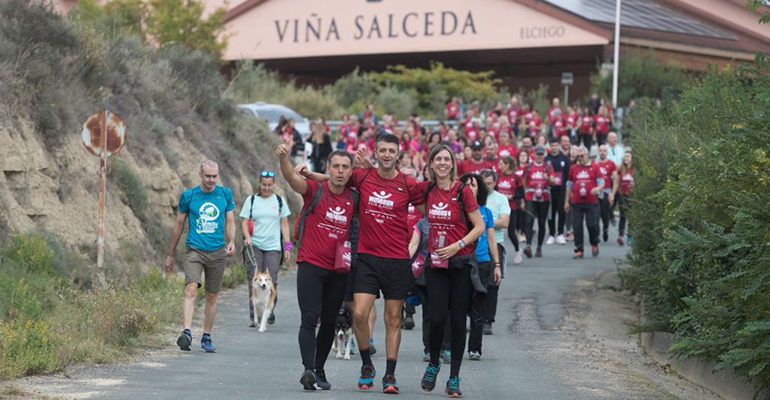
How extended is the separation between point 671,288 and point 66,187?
922 centimetres

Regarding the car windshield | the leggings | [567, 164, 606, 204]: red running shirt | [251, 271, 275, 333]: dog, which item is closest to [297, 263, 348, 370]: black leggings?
[251, 271, 275, 333]: dog

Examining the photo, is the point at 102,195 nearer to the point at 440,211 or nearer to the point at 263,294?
the point at 263,294

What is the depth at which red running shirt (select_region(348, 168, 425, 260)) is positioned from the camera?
412 inches

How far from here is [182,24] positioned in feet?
135

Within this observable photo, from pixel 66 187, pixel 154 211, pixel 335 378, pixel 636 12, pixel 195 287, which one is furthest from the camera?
pixel 636 12

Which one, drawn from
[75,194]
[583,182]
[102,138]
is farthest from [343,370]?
[583,182]

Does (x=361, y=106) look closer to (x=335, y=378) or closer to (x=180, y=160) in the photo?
(x=180, y=160)

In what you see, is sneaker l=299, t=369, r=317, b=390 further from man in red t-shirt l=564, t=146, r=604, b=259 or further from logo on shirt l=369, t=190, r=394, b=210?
man in red t-shirt l=564, t=146, r=604, b=259

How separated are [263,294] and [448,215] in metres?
5.40

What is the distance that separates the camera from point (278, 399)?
33.4ft

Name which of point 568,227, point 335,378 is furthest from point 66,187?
point 568,227

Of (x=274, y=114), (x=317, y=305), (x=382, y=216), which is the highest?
(x=274, y=114)

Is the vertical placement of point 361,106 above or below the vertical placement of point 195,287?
above

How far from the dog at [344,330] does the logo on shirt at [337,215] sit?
7.99 feet
